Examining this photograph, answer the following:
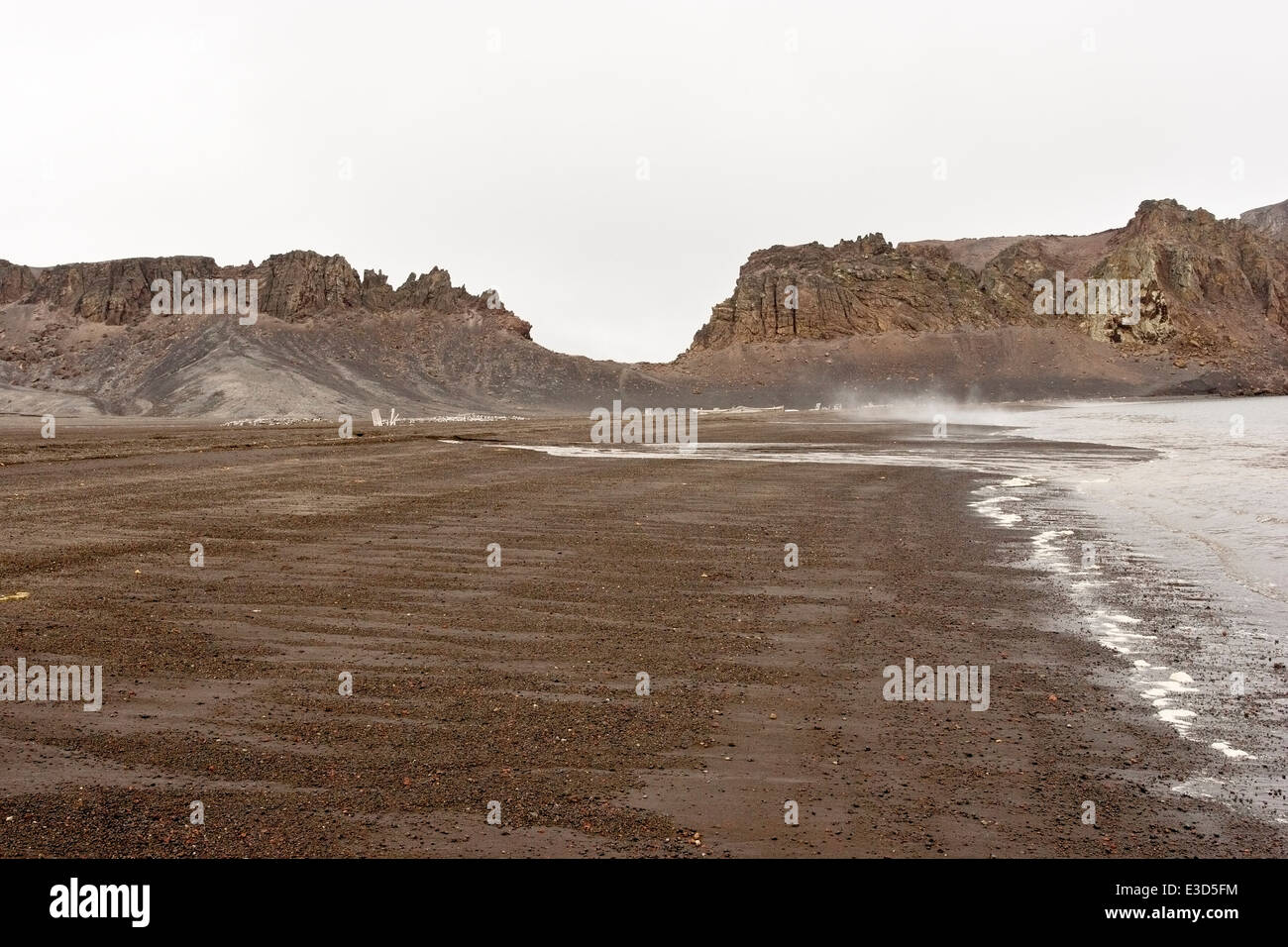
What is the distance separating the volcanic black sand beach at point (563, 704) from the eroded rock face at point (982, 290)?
16194cm

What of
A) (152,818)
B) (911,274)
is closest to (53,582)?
(152,818)

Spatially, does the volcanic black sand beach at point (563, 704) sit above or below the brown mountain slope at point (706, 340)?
below

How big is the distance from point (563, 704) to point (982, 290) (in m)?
197

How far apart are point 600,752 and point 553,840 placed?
1.15 meters

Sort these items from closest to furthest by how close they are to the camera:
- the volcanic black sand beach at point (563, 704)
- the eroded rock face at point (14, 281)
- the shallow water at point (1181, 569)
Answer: the volcanic black sand beach at point (563, 704)
the shallow water at point (1181, 569)
the eroded rock face at point (14, 281)

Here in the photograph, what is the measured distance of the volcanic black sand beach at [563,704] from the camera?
4688 mm

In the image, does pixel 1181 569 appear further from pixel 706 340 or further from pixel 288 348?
pixel 706 340

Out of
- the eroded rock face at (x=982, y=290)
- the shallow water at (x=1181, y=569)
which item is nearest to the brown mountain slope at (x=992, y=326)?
the eroded rock face at (x=982, y=290)

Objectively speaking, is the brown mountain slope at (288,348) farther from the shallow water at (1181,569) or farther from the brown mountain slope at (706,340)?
the shallow water at (1181,569)

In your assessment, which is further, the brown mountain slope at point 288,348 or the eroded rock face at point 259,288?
the eroded rock face at point 259,288

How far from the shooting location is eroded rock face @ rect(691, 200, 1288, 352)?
173125 millimetres

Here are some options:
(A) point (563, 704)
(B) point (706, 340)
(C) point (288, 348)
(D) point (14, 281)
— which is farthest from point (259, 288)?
(A) point (563, 704)

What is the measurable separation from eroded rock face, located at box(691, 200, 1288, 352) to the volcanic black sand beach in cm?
16194
